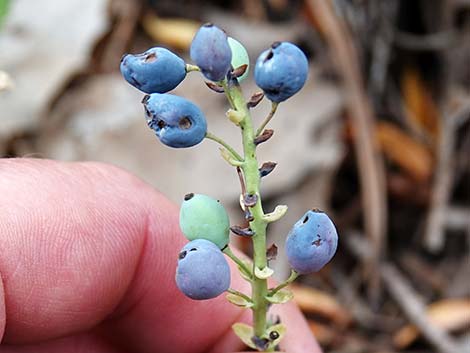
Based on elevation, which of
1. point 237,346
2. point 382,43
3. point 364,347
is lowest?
point 364,347

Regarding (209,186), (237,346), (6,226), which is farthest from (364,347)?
(6,226)

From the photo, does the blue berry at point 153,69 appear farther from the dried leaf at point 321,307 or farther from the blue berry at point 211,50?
the dried leaf at point 321,307

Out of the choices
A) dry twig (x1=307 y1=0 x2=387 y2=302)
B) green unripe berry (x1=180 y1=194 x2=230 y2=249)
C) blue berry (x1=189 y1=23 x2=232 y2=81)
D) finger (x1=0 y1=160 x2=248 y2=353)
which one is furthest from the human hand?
dry twig (x1=307 y1=0 x2=387 y2=302)

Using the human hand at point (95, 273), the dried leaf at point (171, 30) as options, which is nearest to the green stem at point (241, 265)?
the human hand at point (95, 273)

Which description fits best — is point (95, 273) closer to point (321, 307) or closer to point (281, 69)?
point (281, 69)

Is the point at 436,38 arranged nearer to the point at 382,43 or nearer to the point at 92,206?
the point at 382,43

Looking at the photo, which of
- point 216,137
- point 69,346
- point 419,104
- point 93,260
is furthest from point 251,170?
point 419,104
